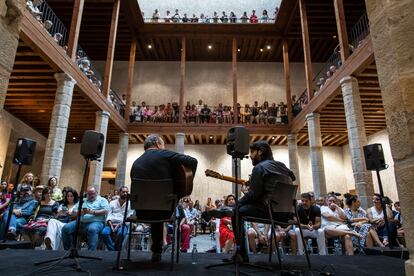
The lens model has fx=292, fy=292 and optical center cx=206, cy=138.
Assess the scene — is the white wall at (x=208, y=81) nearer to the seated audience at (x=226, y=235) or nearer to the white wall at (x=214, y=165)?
the white wall at (x=214, y=165)

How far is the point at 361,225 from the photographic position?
205 inches

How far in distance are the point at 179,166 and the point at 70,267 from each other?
1.35 meters

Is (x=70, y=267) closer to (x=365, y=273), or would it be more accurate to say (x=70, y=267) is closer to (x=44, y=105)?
(x=365, y=273)

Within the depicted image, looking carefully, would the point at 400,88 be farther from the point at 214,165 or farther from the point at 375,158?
the point at 214,165

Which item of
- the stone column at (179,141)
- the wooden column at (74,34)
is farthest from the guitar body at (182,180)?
the stone column at (179,141)

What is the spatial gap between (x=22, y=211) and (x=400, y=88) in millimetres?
5674

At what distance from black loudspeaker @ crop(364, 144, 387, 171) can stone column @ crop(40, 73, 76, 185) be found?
6.97m

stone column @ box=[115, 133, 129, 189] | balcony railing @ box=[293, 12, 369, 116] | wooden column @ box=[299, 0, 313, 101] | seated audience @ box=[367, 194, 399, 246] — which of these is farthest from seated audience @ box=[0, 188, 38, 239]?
wooden column @ box=[299, 0, 313, 101]

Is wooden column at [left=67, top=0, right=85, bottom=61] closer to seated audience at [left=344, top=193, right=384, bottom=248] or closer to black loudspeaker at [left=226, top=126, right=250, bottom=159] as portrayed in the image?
black loudspeaker at [left=226, top=126, right=250, bottom=159]

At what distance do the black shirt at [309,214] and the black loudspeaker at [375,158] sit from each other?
44.5 inches

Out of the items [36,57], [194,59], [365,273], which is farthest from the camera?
[194,59]

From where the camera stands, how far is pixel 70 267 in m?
2.66

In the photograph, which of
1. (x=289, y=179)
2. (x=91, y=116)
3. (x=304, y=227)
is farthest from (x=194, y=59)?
(x=289, y=179)

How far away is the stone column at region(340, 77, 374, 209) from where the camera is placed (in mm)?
7320
